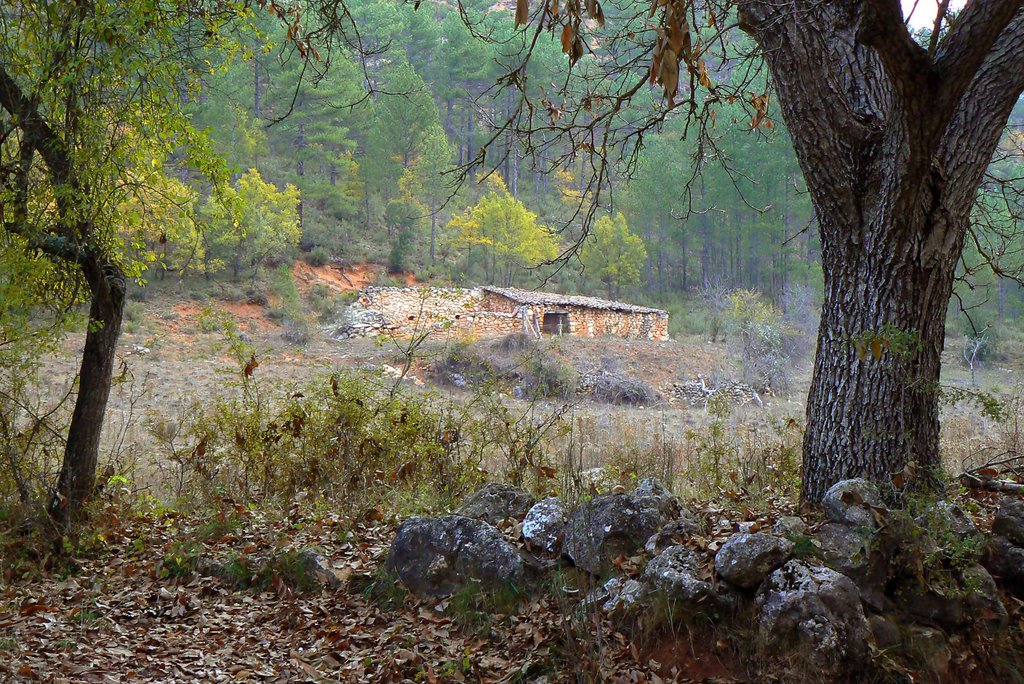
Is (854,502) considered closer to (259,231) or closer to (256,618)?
(256,618)

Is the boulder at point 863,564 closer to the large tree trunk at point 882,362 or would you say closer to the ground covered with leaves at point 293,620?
the ground covered with leaves at point 293,620

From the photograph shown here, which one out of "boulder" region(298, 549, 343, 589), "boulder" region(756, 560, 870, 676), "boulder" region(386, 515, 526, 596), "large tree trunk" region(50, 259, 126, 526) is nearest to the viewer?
"boulder" region(756, 560, 870, 676)

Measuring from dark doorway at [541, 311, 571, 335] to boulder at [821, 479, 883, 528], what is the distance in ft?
83.4

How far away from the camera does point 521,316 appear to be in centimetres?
2792

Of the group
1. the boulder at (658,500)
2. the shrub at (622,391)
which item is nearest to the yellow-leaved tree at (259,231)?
the shrub at (622,391)

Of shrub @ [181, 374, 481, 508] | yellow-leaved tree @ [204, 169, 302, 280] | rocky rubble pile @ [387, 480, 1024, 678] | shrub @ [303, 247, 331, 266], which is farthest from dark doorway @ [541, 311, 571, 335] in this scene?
rocky rubble pile @ [387, 480, 1024, 678]

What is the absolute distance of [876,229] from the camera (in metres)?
4.21

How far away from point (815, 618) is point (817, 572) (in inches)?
9.6

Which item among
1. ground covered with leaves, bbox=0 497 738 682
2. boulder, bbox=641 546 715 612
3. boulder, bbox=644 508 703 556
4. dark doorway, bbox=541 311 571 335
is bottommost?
ground covered with leaves, bbox=0 497 738 682

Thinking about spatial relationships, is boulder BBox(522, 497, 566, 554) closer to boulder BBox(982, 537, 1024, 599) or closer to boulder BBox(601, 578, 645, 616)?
boulder BBox(601, 578, 645, 616)

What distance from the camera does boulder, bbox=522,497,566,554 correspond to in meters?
4.51

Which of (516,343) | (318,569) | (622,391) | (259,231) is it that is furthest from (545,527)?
(259,231)

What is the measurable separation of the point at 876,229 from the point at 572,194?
142 ft

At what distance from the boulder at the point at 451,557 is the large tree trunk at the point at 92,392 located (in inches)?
104
